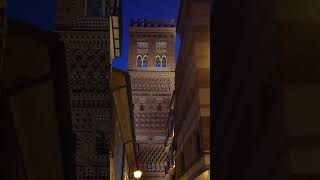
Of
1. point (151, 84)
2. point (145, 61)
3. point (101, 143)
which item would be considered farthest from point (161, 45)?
point (101, 143)

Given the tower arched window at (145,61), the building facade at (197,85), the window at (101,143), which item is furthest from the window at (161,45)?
the window at (101,143)

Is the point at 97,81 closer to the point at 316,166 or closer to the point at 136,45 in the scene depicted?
the point at 316,166

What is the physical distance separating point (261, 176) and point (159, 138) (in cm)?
2606

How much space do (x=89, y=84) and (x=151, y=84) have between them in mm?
25170

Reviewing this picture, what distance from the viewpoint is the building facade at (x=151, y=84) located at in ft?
90.3

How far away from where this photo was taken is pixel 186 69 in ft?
26.5

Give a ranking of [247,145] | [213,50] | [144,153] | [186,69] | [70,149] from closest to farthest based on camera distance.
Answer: [247,145] → [70,149] → [213,50] → [186,69] → [144,153]

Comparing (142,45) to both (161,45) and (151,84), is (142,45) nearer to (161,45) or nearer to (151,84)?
(161,45)

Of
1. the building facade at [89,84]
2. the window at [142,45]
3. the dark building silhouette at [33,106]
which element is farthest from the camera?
the window at [142,45]

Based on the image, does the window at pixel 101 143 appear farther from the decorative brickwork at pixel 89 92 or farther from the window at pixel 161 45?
the window at pixel 161 45

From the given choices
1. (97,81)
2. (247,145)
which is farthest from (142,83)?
(247,145)

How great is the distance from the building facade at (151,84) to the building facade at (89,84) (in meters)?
22.7

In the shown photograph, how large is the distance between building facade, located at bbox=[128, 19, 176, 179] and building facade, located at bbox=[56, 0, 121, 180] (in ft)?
74.6

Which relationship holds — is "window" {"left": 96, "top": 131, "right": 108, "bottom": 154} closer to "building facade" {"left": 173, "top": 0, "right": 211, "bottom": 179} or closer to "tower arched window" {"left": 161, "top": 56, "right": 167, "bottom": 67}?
"building facade" {"left": 173, "top": 0, "right": 211, "bottom": 179}
